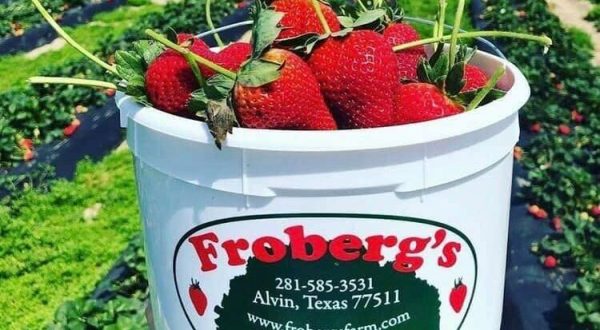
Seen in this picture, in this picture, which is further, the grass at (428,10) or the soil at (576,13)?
the grass at (428,10)

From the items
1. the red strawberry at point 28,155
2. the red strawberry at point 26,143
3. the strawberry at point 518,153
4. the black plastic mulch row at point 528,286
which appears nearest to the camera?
the black plastic mulch row at point 528,286

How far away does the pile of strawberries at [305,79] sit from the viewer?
1.55 meters

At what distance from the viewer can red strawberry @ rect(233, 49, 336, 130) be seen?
155cm

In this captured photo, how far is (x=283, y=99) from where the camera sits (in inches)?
61.0

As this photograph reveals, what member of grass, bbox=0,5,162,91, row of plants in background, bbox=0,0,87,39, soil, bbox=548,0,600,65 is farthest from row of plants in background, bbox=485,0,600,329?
row of plants in background, bbox=0,0,87,39

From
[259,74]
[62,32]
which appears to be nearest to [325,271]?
[259,74]

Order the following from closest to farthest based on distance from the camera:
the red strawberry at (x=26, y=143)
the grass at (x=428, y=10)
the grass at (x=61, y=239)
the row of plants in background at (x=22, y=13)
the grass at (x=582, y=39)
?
the grass at (x=61, y=239) < the red strawberry at (x=26, y=143) < the grass at (x=582, y=39) < the grass at (x=428, y=10) < the row of plants in background at (x=22, y=13)

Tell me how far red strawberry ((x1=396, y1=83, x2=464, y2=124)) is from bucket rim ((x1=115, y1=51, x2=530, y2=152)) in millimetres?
76

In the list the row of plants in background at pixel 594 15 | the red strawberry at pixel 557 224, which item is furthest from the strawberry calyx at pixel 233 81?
the row of plants in background at pixel 594 15

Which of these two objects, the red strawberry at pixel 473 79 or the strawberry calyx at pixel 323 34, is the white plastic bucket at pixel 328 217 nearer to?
the red strawberry at pixel 473 79

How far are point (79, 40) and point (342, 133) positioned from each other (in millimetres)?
6805

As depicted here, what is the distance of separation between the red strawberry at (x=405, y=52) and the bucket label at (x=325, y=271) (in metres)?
0.37

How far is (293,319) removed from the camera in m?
1.63

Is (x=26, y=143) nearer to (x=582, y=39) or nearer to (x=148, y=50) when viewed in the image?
(x=148, y=50)
